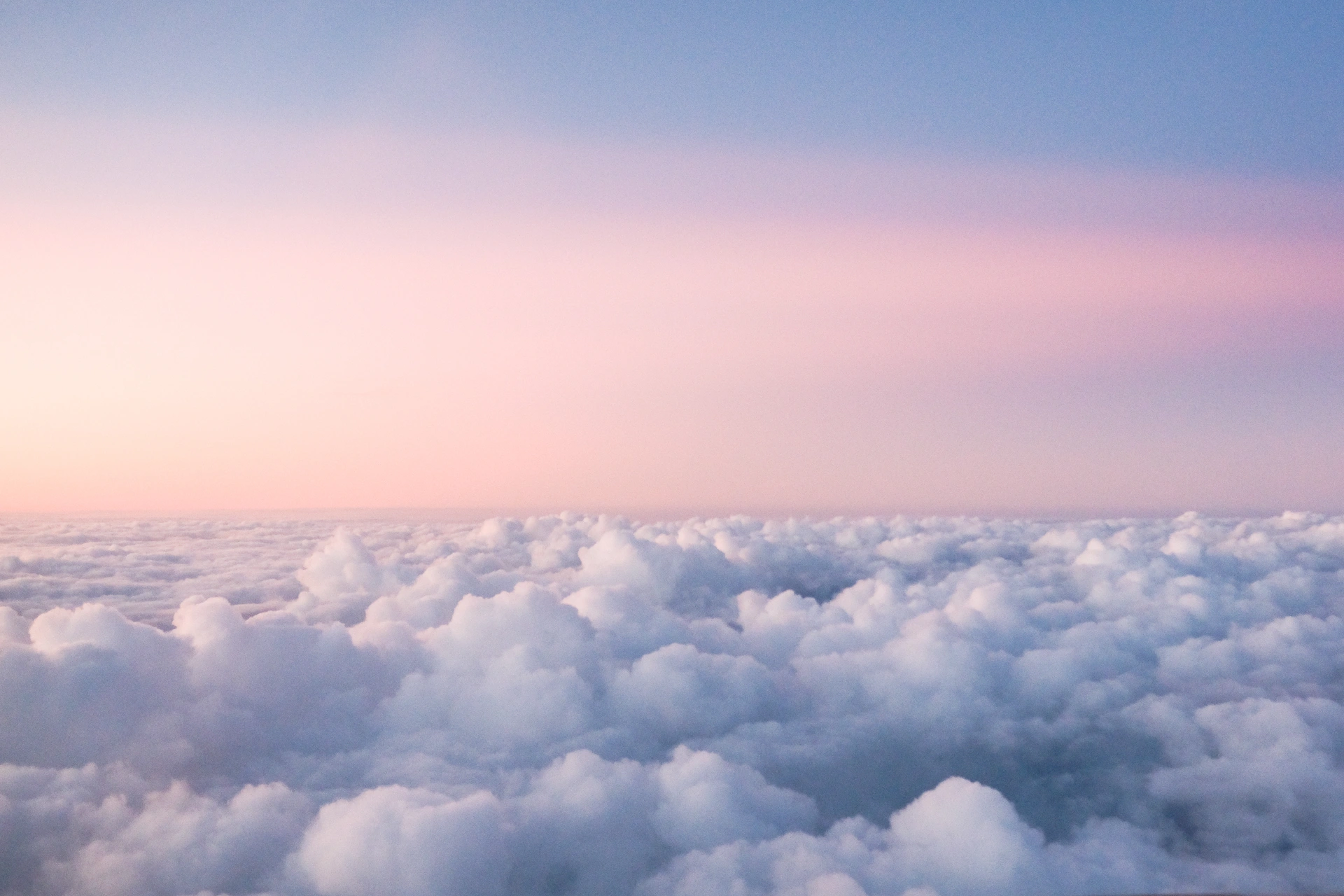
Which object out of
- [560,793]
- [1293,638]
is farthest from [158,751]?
[1293,638]

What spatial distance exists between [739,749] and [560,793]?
3844 centimetres

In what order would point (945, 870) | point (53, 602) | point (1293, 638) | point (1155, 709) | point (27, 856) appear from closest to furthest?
point (27, 856) → point (945, 870) → point (53, 602) → point (1155, 709) → point (1293, 638)

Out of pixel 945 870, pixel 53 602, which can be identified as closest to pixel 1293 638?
pixel 945 870

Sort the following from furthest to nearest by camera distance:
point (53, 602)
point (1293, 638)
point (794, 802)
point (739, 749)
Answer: point (1293, 638) → point (739, 749) → point (53, 602) → point (794, 802)

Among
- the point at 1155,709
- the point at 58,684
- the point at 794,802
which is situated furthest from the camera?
the point at 1155,709

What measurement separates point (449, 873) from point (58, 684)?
147 feet

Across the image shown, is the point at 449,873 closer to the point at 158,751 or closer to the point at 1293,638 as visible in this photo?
the point at 158,751

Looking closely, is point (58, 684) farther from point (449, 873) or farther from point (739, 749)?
point (739, 749)

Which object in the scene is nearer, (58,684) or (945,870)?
(945,870)

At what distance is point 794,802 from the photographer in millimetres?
93562

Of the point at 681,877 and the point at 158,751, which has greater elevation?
the point at 158,751

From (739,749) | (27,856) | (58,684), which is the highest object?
(58,684)

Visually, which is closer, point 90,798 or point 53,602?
point 90,798

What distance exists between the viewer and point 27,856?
196 ft
